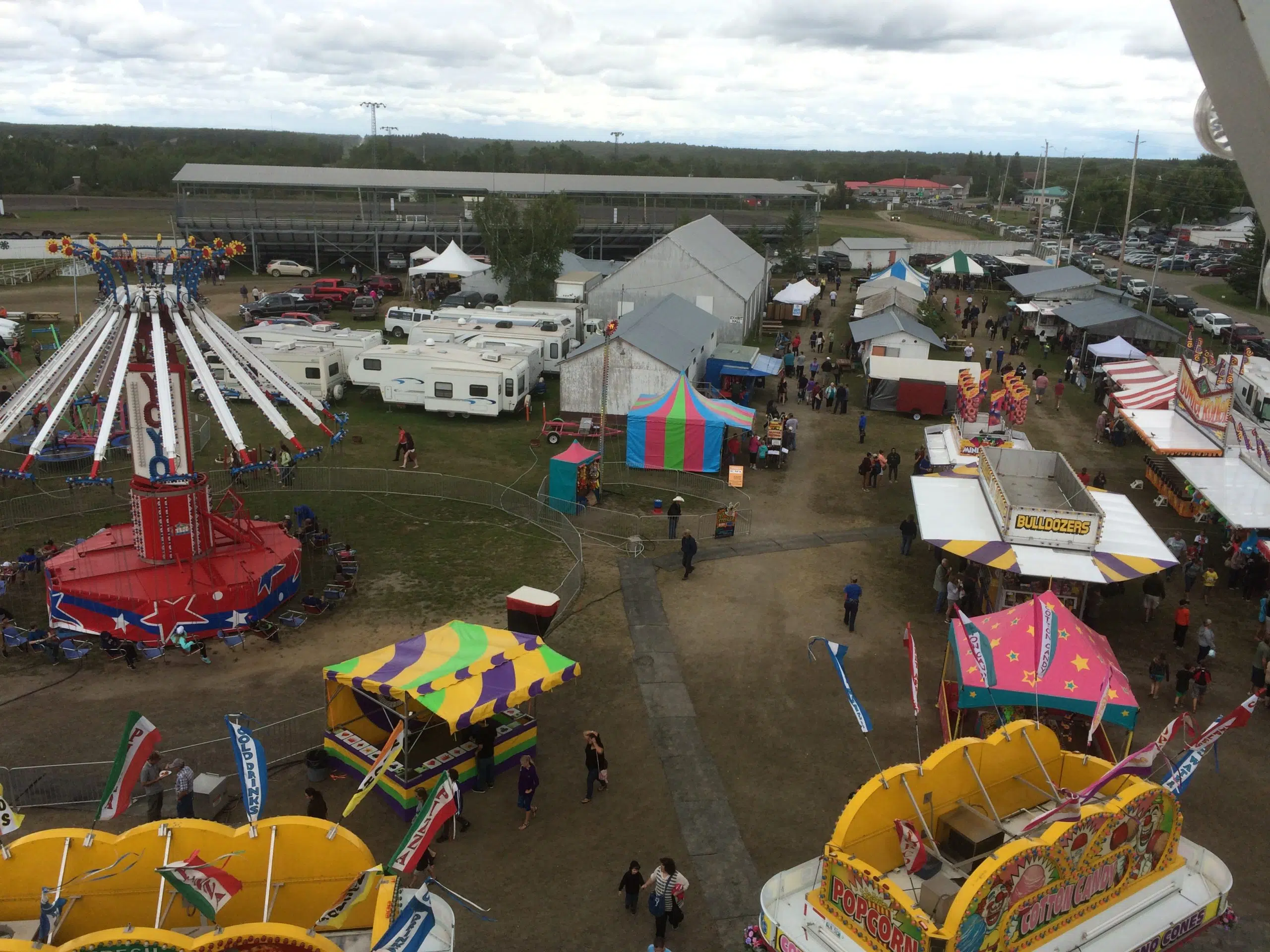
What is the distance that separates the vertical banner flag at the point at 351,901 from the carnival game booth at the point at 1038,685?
7751 millimetres

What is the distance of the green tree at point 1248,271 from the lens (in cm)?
5206

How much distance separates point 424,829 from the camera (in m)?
8.80

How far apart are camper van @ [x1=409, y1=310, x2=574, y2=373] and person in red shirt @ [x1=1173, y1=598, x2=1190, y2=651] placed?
20.9 m

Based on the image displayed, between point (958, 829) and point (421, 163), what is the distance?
121646 mm

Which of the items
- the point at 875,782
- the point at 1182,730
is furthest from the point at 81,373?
the point at 1182,730

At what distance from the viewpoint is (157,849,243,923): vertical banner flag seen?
7.48 m

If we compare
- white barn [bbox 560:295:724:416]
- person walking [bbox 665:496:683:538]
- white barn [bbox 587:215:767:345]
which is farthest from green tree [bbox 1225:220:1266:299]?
person walking [bbox 665:496:683:538]

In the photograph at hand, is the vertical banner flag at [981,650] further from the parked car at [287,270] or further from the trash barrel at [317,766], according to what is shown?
the parked car at [287,270]

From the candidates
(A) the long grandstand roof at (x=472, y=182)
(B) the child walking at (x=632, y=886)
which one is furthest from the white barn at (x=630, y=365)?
(A) the long grandstand roof at (x=472, y=182)

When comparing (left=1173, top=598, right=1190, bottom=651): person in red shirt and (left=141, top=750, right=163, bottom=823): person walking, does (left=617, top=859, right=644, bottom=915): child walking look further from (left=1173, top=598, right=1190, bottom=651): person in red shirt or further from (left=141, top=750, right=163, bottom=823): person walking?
(left=1173, top=598, right=1190, bottom=651): person in red shirt

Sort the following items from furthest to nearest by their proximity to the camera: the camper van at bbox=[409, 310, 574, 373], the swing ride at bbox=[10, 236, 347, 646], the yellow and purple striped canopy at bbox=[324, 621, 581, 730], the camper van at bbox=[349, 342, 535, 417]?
the camper van at bbox=[409, 310, 574, 373], the camper van at bbox=[349, 342, 535, 417], the swing ride at bbox=[10, 236, 347, 646], the yellow and purple striped canopy at bbox=[324, 621, 581, 730]

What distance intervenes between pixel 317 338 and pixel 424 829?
25.7m

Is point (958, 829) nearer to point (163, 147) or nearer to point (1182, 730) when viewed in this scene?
point (1182, 730)

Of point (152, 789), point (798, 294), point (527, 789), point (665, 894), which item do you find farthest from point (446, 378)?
point (798, 294)
